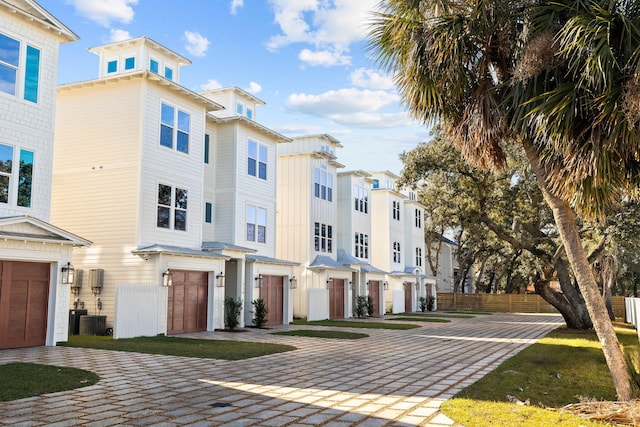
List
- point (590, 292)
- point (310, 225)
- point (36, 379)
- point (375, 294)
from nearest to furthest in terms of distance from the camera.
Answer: point (590, 292)
point (36, 379)
point (310, 225)
point (375, 294)

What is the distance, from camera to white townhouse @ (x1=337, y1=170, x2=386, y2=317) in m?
34.5

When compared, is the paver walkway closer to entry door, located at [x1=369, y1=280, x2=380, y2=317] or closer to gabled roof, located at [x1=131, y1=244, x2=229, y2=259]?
gabled roof, located at [x1=131, y1=244, x2=229, y2=259]

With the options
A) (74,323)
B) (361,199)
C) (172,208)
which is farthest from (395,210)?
(74,323)

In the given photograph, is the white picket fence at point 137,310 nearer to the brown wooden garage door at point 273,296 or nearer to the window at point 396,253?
the brown wooden garage door at point 273,296

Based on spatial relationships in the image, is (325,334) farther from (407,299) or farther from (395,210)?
(395,210)

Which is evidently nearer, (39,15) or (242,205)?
(39,15)

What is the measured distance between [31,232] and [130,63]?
28.7ft

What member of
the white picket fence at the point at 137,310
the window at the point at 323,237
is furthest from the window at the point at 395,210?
the white picket fence at the point at 137,310

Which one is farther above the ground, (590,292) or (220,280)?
(220,280)

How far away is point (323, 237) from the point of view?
31.7 metres

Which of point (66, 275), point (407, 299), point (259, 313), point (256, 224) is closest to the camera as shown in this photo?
point (66, 275)

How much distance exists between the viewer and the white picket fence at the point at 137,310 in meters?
17.2

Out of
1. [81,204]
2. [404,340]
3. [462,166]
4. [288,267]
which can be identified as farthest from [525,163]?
[81,204]

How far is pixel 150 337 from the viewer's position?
17828 millimetres
